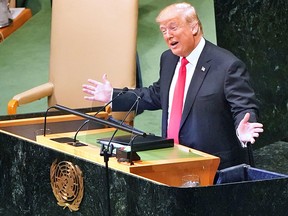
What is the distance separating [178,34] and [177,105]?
0.92 ft

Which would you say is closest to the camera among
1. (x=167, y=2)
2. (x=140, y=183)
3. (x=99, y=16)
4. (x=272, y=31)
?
(x=140, y=183)

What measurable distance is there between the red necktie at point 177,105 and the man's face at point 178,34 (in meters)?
0.07

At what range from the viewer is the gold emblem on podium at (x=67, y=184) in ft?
9.97

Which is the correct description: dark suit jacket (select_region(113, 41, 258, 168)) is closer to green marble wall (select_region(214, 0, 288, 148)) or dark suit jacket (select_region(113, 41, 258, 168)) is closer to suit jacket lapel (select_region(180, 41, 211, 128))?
suit jacket lapel (select_region(180, 41, 211, 128))

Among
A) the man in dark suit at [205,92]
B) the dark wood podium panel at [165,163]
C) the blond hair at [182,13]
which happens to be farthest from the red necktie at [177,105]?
the dark wood podium panel at [165,163]

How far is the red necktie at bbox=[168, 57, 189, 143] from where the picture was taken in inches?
143

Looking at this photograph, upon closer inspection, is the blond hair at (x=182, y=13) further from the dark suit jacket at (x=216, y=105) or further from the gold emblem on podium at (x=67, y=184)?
the gold emblem on podium at (x=67, y=184)

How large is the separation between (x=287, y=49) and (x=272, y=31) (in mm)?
138

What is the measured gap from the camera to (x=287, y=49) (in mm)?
5031

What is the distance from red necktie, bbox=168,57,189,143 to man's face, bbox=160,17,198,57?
0.07 metres

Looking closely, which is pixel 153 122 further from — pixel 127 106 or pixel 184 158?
pixel 184 158

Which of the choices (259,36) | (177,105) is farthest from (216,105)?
(259,36)

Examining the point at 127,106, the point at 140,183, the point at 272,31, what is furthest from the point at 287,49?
the point at 140,183

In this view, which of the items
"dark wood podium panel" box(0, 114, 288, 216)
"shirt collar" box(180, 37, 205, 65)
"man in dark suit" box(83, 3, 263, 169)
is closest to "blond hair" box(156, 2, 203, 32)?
"man in dark suit" box(83, 3, 263, 169)
